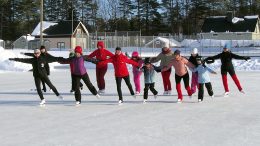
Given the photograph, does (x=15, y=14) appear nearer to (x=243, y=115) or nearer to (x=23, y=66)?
(x=23, y=66)

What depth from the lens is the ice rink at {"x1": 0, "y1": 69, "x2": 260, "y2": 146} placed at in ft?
19.2

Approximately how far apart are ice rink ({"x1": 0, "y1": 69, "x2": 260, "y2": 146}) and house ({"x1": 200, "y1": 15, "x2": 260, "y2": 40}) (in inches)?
2135

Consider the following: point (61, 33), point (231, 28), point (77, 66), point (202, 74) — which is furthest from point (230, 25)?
point (77, 66)

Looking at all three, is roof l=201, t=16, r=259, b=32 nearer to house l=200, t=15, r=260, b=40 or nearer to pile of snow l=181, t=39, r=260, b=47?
house l=200, t=15, r=260, b=40

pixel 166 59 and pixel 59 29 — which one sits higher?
pixel 59 29

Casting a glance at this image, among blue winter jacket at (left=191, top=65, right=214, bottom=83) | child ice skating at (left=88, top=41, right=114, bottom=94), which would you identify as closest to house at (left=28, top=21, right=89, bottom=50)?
child ice skating at (left=88, top=41, right=114, bottom=94)

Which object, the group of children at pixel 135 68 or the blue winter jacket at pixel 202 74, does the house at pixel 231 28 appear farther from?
the blue winter jacket at pixel 202 74

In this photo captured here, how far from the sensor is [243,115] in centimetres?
794

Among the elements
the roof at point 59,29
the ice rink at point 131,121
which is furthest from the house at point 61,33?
the ice rink at point 131,121

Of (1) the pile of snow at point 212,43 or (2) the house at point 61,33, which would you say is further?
(2) the house at point 61,33

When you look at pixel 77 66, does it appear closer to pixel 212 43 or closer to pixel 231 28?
pixel 212 43

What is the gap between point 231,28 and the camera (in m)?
63.9

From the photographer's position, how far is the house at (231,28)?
6321 centimetres

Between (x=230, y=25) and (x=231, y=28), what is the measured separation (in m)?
0.50
